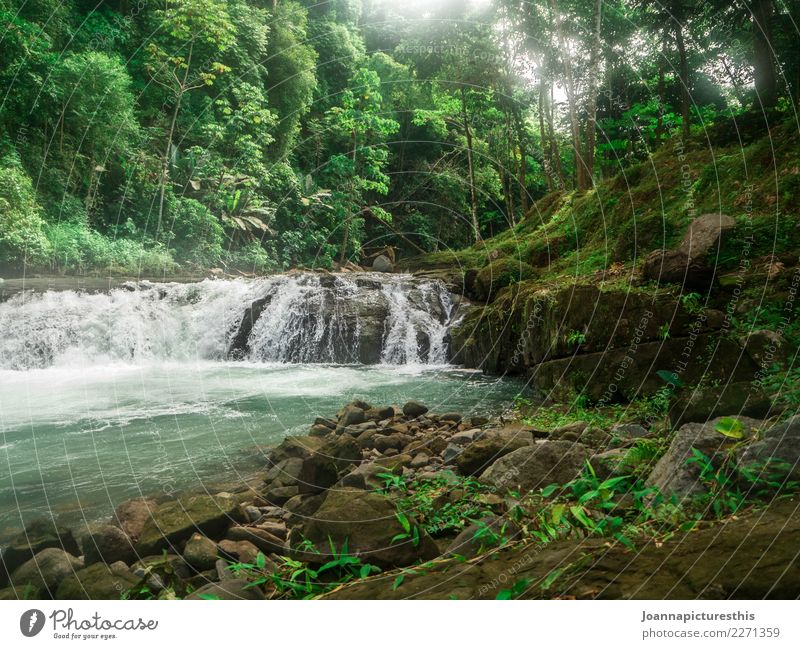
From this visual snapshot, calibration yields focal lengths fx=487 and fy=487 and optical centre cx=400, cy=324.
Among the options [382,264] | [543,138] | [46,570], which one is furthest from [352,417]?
[382,264]

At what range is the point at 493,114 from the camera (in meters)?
19.4

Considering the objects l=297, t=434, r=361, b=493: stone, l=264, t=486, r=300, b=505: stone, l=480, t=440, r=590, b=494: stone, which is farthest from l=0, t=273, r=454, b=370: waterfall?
l=480, t=440, r=590, b=494: stone

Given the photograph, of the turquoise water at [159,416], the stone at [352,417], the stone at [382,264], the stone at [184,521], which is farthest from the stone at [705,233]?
the stone at [382,264]

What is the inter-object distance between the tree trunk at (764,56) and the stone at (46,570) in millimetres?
6318

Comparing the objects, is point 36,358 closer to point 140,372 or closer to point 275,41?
point 140,372

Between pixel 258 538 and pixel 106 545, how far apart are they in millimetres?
766

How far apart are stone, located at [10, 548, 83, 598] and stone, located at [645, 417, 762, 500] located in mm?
2620

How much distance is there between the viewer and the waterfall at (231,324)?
35.7 feet

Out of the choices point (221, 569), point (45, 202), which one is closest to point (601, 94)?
point (221, 569)

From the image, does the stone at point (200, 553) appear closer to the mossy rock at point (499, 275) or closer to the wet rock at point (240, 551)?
the wet rock at point (240, 551)

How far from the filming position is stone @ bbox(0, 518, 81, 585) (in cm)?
237

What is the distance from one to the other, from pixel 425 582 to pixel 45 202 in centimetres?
1967

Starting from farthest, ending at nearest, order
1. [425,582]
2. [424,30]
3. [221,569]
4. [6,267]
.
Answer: [6,267]
[424,30]
[221,569]
[425,582]

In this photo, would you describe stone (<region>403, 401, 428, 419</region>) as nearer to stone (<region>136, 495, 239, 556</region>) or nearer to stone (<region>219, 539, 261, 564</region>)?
stone (<region>136, 495, 239, 556</region>)
